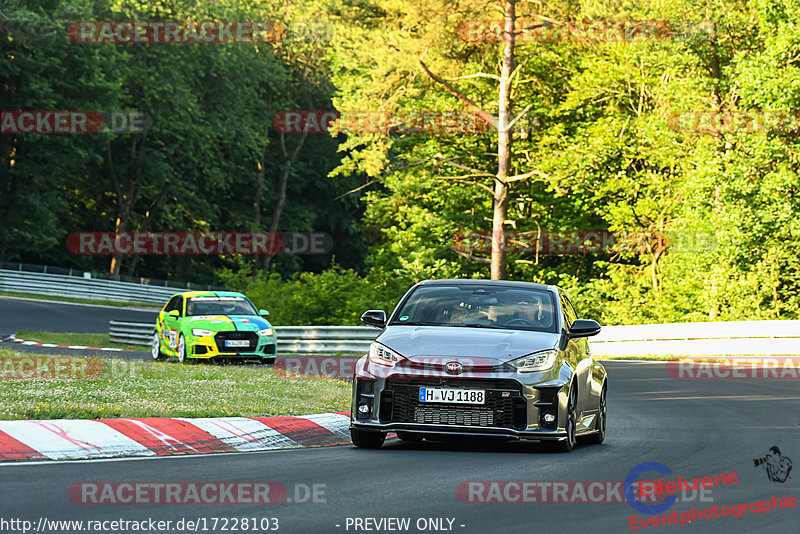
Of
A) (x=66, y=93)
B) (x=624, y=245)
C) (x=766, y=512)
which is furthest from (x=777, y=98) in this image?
(x=66, y=93)

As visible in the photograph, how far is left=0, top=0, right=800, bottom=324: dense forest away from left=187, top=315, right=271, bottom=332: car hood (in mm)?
10555

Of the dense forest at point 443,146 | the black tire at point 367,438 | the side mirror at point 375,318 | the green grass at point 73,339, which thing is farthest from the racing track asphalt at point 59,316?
the black tire at point 367,438

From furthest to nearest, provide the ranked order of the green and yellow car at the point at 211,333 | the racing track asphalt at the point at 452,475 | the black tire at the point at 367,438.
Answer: the green and yellow car at the point at 211,333, the black tire at the point at 367,438, the racing track asphalt at the point at 452,475

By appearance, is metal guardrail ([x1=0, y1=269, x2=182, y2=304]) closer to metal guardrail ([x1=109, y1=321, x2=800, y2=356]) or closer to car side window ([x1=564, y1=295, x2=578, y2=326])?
metal guardrail ([x1=109, y1=321, x2=800, y2=356])

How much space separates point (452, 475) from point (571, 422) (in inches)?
84.4

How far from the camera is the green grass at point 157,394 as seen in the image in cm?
1299

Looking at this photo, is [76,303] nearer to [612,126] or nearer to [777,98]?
[612,126]

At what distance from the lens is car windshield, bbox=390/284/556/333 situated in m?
12.3

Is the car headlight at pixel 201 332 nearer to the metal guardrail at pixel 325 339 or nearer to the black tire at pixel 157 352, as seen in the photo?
the black tire at pixel 157 352

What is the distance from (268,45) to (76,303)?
23.5m

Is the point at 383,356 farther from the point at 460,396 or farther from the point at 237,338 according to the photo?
the point at 237,338

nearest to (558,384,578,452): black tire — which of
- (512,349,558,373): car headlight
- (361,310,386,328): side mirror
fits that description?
(512,349,558,373): car headlight

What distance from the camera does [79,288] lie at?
61250 mm

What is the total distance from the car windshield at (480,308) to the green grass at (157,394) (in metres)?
2.40
